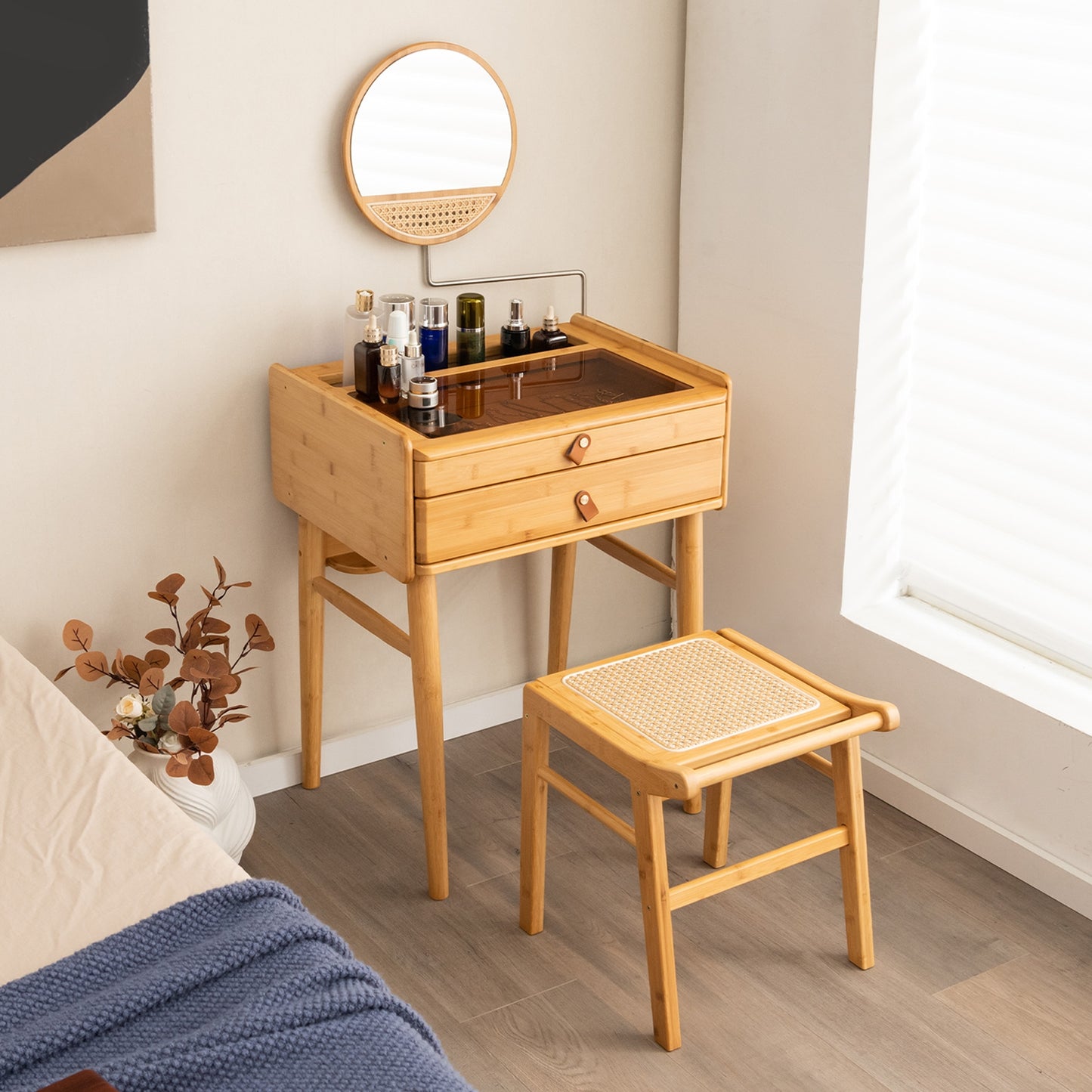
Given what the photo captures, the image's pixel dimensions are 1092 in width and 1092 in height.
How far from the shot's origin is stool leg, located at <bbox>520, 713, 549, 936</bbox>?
2051mm

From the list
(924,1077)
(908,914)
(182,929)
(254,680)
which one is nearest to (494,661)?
(254,680)

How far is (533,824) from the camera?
2086mm

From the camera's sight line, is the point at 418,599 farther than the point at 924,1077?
Yes

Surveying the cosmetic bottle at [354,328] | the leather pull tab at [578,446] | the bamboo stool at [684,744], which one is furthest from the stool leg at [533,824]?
the cosmetic bottle at [354,328]

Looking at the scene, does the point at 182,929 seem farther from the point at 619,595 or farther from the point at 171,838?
the point at 619,595

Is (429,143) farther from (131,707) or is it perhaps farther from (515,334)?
(131,707)

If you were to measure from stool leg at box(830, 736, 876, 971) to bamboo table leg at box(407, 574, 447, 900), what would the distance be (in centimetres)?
61

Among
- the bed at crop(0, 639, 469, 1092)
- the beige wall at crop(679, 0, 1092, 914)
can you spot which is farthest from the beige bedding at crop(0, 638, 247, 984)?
the beige wall at crop(679, 0, 1092, 914)

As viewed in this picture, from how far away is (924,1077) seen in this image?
186cm

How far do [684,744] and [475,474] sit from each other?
51 cm

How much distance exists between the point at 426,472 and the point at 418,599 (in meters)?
0.21

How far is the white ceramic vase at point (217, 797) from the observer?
2150 mm

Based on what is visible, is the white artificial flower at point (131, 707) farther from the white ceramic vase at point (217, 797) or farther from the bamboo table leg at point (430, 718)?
the bamboo table leg at point (430, 718)

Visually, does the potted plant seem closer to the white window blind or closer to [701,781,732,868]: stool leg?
[701,781,732,868]: stool leg
